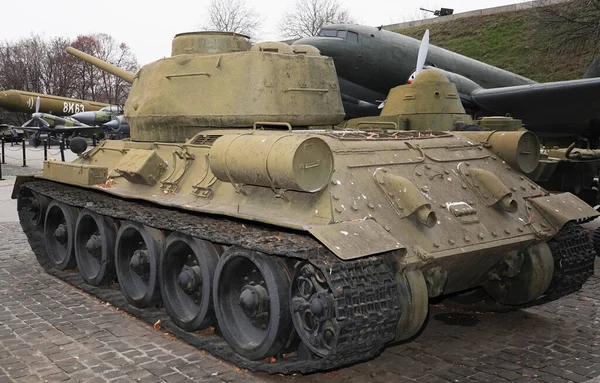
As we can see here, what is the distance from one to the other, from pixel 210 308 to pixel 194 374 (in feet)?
2.98

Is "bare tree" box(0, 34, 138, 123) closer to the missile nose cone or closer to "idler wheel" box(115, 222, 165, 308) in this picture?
the missile nose cone

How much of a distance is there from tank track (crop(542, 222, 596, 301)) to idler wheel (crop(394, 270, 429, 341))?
2124mm

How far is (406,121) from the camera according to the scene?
1220cm

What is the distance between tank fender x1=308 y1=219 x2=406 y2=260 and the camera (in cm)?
491

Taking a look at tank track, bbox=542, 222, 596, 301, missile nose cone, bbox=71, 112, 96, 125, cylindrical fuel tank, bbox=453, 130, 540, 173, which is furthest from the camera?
missile nose cone, bbox=71, 112, 96, 125

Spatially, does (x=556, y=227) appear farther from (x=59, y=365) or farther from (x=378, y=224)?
(x=59, y=365)

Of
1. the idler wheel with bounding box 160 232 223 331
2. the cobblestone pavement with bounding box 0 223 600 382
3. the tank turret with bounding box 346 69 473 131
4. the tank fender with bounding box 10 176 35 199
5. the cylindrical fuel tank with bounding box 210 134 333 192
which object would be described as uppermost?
the tank turret with bounding box 346 69 473 131

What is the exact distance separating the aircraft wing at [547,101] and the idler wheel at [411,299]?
1144cm

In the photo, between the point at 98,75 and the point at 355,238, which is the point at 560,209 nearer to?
the point at 355,238

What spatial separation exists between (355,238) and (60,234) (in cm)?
570

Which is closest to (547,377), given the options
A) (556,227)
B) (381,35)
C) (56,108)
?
(556,227)

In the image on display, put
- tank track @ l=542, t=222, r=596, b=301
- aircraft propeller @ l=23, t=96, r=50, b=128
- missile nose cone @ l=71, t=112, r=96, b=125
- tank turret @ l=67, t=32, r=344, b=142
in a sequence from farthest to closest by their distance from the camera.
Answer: missile nose cone @ l=71, t=112, r=96, b=125, aircraft propeller @ l=23, t=96, r=50, b=128, tank turret @ l=67, t=32, r=344, b=142, tank track @ l=542, t=222, r=596, b=301

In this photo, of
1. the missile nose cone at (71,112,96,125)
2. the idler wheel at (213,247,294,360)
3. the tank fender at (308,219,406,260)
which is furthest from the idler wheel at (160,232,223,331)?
the missile nose cone at (71,112,96,125)

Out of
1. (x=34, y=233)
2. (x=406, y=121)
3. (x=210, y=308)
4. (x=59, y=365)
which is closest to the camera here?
(x=59, y=365)
